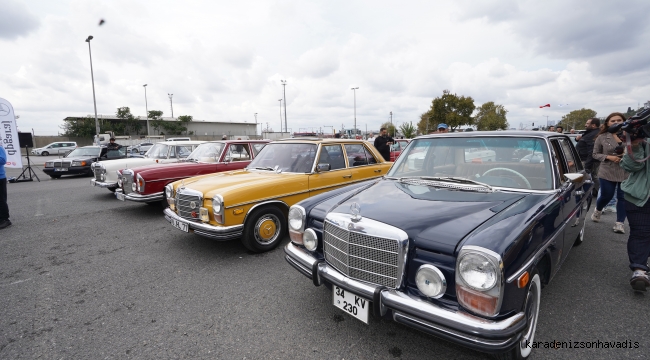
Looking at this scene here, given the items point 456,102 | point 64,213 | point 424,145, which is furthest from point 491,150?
point 456,102

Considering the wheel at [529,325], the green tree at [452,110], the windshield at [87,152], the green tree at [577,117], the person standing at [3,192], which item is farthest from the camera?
the green tree at [577,117]

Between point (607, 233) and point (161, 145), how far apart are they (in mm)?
10077

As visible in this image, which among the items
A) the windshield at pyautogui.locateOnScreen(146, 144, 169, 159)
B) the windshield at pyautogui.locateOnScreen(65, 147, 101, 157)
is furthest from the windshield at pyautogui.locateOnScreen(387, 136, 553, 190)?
the windshield at pyautogui.locateOnScreen(65, 147, 101, 157)

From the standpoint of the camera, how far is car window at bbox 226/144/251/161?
22.5ft

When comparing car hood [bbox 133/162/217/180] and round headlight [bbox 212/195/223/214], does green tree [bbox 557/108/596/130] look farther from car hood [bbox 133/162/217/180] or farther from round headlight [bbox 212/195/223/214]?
round headlight [bbox 212/195/223/214]

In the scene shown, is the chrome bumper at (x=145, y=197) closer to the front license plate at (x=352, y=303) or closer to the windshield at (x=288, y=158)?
the windshield at (x=288, y=158)

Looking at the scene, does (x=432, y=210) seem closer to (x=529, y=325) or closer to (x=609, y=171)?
(x=529, y=325)

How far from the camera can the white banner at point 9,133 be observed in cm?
1076

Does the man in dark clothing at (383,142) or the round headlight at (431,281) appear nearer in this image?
the round headlight at (431,281)

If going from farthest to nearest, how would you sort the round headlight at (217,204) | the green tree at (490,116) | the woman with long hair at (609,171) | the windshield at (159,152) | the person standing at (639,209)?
the green tree at (490,116) < the windshield at (159,152) < the woman with long hair at (609,171) < the round headlight at (217,204) < the person standing at (639,209)

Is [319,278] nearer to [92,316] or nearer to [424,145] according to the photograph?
[424,145]

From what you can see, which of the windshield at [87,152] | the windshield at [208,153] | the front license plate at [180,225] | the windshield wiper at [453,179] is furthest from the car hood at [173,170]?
the windshield at [87,152]

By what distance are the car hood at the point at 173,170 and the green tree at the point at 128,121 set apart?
178ft

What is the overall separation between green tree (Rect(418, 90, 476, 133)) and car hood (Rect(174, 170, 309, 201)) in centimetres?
4336
